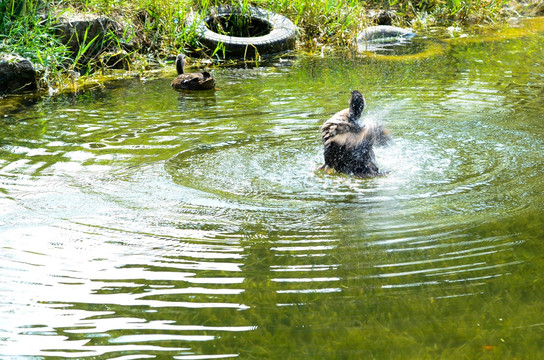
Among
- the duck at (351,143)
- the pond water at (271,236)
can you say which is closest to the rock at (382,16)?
the pond water at (271,236)

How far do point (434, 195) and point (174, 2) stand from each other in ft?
28.2

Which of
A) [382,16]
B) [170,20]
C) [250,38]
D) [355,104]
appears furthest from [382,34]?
[355,104]

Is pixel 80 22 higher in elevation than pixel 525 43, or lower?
higher

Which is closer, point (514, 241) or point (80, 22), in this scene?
point (514, 241)

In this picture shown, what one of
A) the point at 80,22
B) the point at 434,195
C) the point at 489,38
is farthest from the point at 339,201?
the point at 489,38

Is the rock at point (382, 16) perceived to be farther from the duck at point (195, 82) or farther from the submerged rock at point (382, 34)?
the duck at point (195, 82)

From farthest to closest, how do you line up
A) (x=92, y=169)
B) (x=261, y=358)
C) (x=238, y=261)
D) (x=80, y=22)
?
1. (x=80, y=22)
2. (x=92, y=169)
3. (x=238, y=261)
4. (x=261, y=358)

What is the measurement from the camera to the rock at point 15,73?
9.20 metres

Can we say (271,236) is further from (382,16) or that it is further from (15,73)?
(382,16)

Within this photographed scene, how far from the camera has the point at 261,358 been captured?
276 centimetres

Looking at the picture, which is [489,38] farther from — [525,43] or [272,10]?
[272,10]

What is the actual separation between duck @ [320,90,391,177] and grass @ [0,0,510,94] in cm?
588

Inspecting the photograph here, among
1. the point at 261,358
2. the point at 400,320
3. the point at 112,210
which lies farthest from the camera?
the point at 112,210

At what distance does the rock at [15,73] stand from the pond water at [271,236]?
5.67 feet
